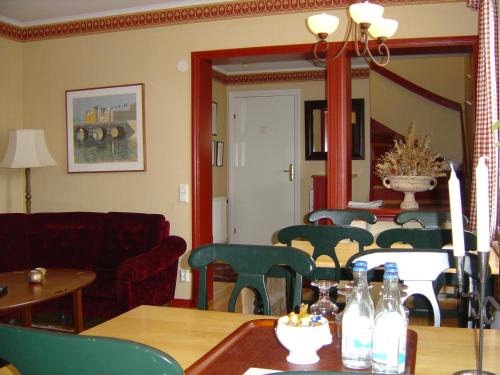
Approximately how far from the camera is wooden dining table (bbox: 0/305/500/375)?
4.17ft

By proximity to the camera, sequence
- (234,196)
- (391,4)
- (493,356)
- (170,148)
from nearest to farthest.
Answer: (493,356) < (391,4) < (170,148) < (234,196)

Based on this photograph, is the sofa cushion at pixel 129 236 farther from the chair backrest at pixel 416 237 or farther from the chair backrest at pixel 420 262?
the chair backrest at pixel 420 262

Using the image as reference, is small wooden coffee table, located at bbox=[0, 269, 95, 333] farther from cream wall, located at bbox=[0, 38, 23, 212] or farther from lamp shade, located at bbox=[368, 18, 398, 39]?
lamp shade, located at bbox=[368, 18, 398, 39]

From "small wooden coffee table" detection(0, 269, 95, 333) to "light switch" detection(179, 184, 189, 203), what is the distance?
4.28ft

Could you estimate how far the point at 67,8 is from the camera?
4.66 m

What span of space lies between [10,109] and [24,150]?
2.26ft

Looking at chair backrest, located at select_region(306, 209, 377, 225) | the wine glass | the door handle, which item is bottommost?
the wine glass

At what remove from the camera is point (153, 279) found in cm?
373

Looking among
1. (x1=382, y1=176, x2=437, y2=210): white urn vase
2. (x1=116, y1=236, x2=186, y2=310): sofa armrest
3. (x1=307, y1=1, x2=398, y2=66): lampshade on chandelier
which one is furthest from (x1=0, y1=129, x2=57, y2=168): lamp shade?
(x1=382, y1=176, x2=437, y2=210): white urn vase

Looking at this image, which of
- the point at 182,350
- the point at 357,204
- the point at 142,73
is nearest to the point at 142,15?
the point at 142,73

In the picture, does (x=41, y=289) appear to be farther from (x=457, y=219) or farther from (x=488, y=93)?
(x=488, y=93)

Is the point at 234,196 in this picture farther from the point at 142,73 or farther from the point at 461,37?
the point at 461,37

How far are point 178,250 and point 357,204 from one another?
147 centimetres

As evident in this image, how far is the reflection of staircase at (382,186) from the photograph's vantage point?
21.0 ft
